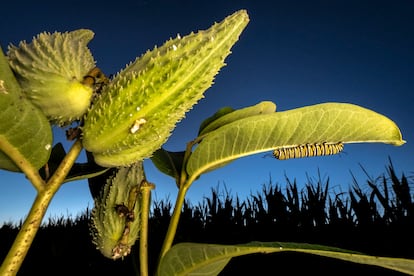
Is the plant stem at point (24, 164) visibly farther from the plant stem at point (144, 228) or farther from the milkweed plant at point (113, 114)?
the plant stem at point (144, 228)

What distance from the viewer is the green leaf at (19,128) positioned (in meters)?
0.60

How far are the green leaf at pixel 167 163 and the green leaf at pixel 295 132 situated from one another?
0.33ft

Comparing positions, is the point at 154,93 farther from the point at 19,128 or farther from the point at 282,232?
the point at 282,232

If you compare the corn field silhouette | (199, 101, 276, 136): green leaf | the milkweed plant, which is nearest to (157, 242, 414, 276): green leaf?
the milkweed plant

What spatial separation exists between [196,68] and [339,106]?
12.6 inches

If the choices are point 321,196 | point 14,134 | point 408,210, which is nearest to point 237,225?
point 321,196

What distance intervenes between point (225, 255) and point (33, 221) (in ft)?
1.09

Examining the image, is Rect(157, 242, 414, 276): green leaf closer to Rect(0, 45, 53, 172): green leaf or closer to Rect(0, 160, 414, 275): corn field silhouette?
Rect(0, 45, 53, 172): green leaf

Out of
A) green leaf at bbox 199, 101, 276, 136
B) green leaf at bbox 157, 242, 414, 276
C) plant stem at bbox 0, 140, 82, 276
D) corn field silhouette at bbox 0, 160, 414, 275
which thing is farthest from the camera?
corn field silhouette at bbox 0, 160, 414, 275

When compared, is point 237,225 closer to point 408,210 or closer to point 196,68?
point 408,210

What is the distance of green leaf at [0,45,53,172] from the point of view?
600 millimetres

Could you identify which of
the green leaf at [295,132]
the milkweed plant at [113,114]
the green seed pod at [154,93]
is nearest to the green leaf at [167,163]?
the green leaf at [295,132]

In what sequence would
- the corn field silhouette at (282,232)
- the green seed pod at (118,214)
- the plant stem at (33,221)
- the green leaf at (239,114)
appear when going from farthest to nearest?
the corn field silhouette at (282,232)
the green leaf at (239,114)
the green seed pod at (118,214)
the plant stem at (33,221)

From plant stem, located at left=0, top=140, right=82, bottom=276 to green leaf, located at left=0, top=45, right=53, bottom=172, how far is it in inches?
2.1
